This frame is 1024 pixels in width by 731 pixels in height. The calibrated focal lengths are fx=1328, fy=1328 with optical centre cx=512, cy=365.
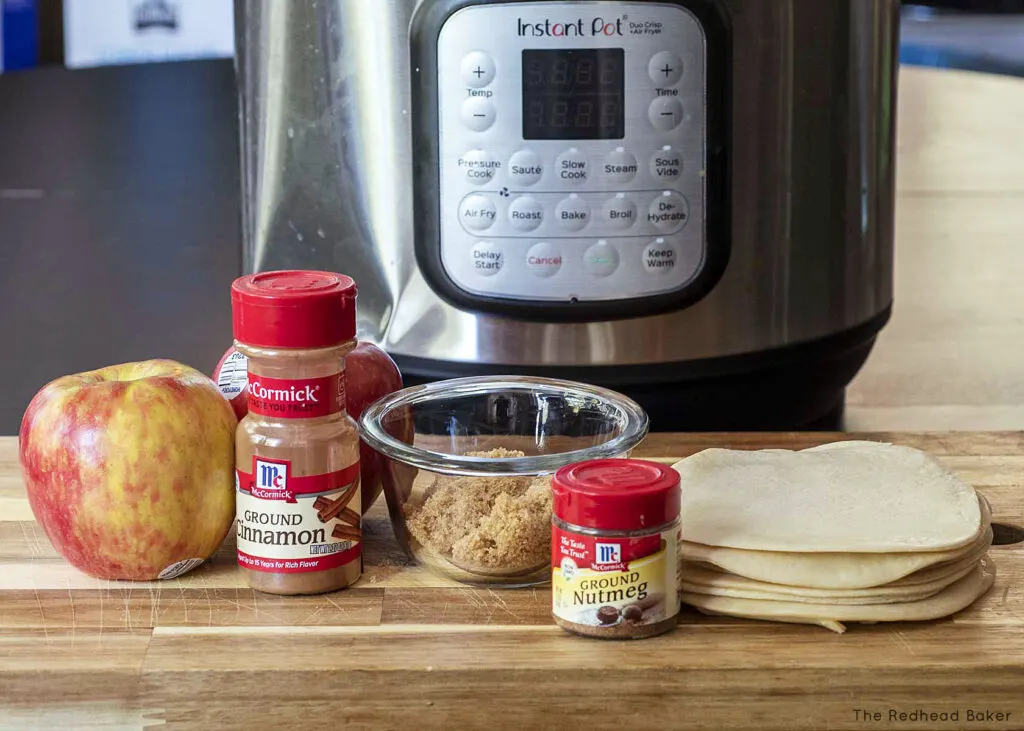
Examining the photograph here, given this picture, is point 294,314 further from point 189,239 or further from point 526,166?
point 189,239

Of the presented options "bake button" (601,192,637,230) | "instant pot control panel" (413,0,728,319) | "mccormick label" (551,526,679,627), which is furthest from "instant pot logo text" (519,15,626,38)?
"mccormick label" (551,526,679,627)

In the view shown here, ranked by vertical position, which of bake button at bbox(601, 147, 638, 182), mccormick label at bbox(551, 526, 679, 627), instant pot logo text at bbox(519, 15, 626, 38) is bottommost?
mccormick label at bbox(551, 526, 679, 627)

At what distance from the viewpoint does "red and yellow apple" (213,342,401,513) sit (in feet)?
2.51

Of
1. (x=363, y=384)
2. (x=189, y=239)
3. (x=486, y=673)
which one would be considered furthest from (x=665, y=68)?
(x=189, y=239)

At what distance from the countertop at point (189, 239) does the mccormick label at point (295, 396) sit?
0.36 meters

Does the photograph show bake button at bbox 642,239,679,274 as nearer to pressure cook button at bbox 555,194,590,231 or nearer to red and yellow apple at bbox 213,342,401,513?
pressure cook button at bbox 555,194,590,231

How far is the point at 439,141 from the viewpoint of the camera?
2.82 feet

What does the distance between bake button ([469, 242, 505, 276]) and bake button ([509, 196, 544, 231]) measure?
0.07 ft

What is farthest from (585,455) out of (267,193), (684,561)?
(267,193)

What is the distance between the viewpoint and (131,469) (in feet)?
2.20

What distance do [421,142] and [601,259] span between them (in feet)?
0.46

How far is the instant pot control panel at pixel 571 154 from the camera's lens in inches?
32.6

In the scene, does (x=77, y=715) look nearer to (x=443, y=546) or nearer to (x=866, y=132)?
(x=443, y=546)

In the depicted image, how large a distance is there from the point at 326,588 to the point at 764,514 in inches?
9.1
